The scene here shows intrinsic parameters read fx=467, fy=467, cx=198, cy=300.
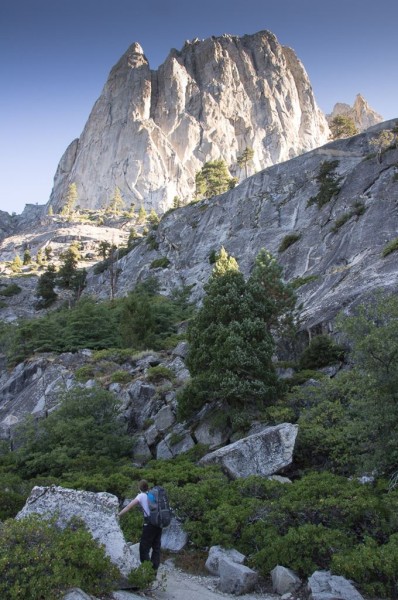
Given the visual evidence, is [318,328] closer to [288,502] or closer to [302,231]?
[288,502]

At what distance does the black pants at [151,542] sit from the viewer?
910cm

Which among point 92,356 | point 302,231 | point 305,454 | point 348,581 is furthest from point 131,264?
point 348,581

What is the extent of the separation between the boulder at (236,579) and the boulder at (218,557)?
1.94 feet

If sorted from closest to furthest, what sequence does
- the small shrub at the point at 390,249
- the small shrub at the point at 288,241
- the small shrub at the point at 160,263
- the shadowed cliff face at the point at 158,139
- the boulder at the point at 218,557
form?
the boulder at the point at 218,557 < the small shrub at the point at 390,249 < the small shrub at the point at 288,241 < the small shrub at the point at 160,263 < the shadowed cliff face at the point at 158,139

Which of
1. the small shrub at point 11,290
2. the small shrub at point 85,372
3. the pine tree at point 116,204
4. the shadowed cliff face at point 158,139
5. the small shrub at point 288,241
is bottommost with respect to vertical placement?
the small shrub at point 85,372

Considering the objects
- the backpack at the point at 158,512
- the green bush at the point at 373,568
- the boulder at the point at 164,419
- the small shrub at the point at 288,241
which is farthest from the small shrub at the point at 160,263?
the green bush at the point at 373,568

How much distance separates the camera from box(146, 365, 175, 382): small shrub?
25406 mm

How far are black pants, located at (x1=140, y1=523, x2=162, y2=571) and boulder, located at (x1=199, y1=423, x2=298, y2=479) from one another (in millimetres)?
5822

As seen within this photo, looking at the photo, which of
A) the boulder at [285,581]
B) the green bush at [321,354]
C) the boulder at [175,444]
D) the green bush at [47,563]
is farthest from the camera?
the green bush at [321,354]

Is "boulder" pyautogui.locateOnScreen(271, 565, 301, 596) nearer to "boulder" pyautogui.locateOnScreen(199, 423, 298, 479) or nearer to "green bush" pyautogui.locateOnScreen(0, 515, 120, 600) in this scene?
"green bush" pyautogui.locateOnScreen(0, 515, 120, 600)

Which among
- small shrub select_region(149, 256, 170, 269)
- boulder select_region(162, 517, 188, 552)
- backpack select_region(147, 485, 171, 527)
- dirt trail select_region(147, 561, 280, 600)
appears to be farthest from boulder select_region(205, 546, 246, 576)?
small shrub select_region(149, 256, 170, 269)

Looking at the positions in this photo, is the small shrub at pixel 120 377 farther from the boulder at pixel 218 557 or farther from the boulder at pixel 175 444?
the boulder at pixel 218 557

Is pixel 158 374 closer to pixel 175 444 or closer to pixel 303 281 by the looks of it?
pixel 175 444

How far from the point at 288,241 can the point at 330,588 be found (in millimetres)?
44963
